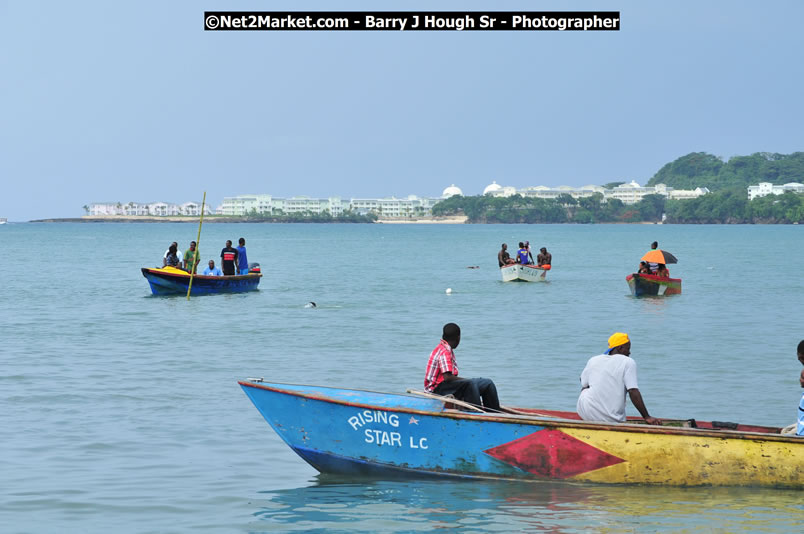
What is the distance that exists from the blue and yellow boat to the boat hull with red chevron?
67.3 ft

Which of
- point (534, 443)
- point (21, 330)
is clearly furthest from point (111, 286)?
point (534, 443)

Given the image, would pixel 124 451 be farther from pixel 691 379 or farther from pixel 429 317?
pixel 429 317

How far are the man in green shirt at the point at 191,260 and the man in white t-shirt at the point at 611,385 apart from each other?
2116 cm

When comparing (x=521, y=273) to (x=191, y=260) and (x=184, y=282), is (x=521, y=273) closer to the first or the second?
(x=191, y=260)

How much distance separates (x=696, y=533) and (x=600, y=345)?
42.5 ft

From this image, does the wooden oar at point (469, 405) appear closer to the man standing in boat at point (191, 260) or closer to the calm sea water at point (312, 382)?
the calm sea water at point (312, 382)

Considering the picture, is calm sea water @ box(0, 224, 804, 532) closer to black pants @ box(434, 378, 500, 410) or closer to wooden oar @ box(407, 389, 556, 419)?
wooden oar @ box(407, 389, 556, 419)

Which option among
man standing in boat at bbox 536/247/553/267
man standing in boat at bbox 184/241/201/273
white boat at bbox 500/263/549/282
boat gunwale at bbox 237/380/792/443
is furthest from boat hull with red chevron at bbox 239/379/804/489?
man standing in boat at bbox 536/247/553/267

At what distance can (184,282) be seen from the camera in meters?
31.0

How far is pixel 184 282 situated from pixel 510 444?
22013 millimetres

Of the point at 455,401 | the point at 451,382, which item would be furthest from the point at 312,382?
the point at 455,401

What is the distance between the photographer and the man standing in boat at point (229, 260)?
3203 centimetres

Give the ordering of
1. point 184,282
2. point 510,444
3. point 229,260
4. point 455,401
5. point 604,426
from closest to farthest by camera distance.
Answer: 1. point 604,426
2. point 510,444
3. point 455,401
4. point 184,282
5. point 229,260

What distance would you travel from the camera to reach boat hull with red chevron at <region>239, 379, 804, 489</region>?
10.0 meters
